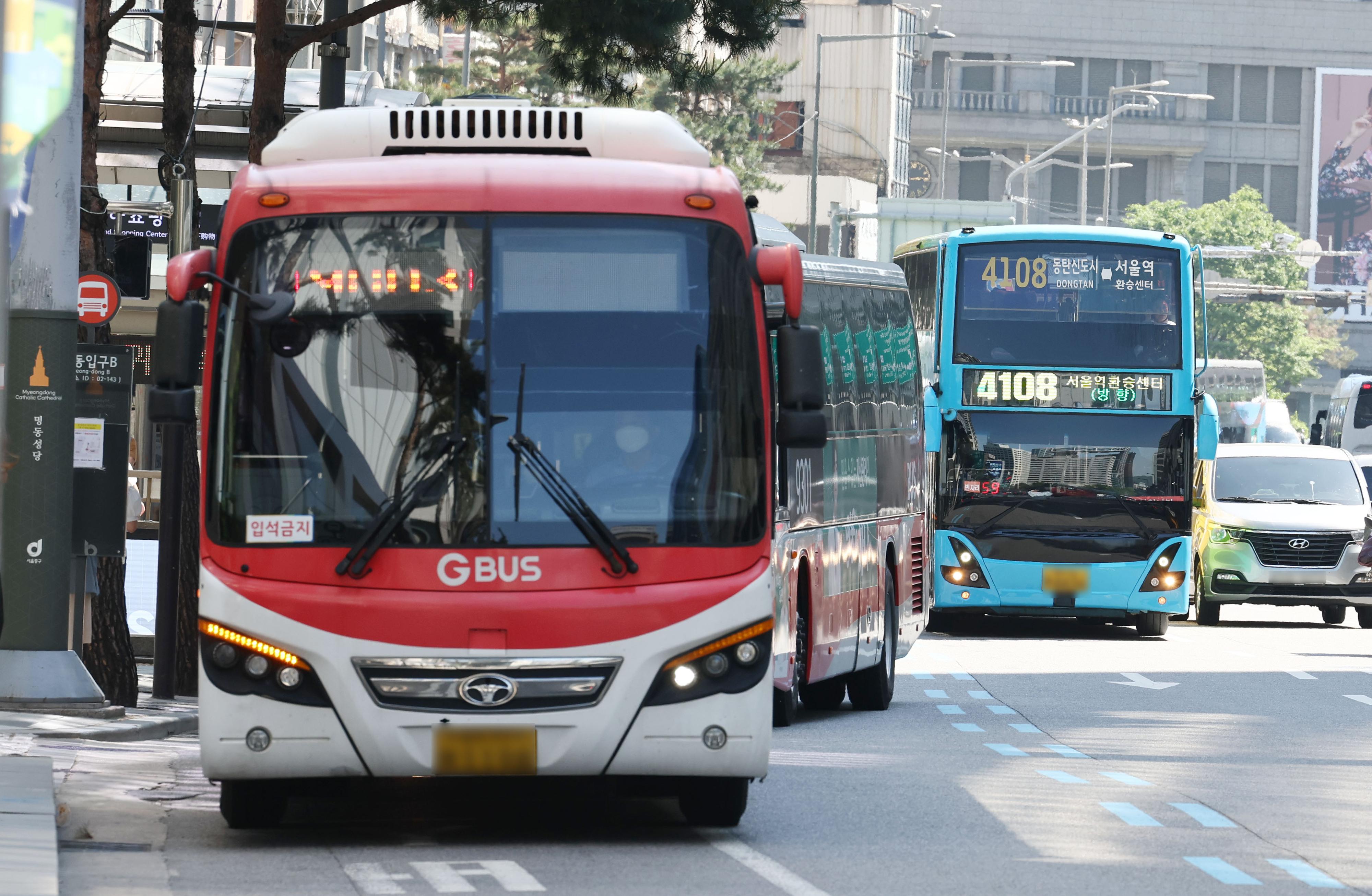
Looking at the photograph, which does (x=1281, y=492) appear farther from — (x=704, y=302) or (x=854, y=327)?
(x=704, y=302)

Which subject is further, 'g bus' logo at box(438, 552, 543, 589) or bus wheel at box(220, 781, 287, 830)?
bus wheel at box(220, 781, 287, 830)

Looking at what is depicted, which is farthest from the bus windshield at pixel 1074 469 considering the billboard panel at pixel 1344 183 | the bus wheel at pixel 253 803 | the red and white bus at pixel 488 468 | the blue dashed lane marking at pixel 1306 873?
the billboard panel at pixel 1344 183

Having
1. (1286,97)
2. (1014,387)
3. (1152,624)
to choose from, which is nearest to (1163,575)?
(1152,624)

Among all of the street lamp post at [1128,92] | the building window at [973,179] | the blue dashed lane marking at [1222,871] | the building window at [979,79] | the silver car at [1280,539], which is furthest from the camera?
the building window at [979,79]

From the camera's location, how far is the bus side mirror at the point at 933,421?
2581 cm

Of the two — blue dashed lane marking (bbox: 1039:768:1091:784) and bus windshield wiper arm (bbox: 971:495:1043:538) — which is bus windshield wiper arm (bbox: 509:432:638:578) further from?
bus windshield wiper arm (bbox: 971:495:1043:538)

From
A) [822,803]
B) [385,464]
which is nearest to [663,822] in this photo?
[822,803]

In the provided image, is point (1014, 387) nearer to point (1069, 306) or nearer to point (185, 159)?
point (1069, 306)

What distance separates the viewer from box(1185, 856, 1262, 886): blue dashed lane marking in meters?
9.22

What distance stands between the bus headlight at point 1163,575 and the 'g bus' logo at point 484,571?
17305 mm

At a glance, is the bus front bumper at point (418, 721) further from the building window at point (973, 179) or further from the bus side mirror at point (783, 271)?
the building window at point (973, 179)

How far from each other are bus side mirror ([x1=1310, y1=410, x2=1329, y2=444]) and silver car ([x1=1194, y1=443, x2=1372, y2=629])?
73.9ft

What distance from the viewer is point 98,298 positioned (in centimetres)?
1600

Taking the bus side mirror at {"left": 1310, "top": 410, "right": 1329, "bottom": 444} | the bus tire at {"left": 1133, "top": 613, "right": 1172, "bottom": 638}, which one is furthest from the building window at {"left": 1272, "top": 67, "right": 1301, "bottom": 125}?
the bus tire at {"left": 1133, "top": 613, "right": 1172, "bottom": 638}
